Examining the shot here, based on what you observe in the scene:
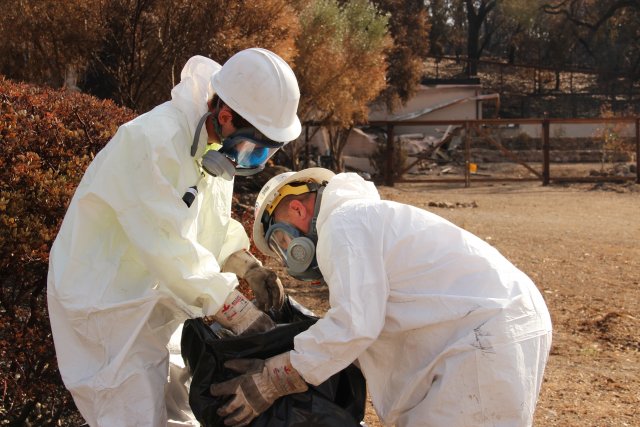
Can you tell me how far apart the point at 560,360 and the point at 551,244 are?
545 centimetres

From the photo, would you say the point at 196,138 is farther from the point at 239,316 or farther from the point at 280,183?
the point at 239,316

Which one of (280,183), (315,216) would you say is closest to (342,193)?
(315,216)

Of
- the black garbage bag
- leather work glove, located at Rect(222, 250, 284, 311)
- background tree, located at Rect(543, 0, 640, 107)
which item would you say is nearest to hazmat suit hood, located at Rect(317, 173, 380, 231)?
the black garbage bag

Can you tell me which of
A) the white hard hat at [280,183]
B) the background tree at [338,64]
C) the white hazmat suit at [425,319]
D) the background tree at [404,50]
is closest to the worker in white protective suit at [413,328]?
the white hazmat suit at [425,319]

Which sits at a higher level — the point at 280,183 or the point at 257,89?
the point at 257,89

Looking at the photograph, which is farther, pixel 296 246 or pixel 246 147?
pixel 246 147

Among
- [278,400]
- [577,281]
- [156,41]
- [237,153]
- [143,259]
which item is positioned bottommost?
[577,281]

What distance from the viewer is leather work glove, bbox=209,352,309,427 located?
2920mm

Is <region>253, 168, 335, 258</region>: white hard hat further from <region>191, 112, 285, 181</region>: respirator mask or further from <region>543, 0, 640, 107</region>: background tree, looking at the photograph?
<region>543, 0, 640, 107</region>: background tree

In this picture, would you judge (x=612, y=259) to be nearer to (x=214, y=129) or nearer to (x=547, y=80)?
(x=214, y=129)

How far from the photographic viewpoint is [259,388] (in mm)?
2934

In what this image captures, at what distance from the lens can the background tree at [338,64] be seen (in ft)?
55.0

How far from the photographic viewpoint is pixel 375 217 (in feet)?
9.48

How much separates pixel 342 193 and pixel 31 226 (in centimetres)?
144
